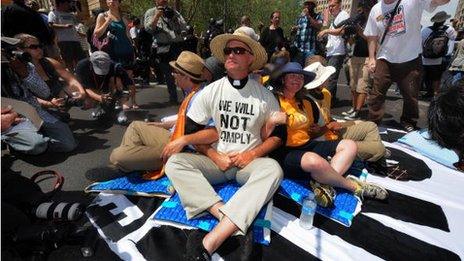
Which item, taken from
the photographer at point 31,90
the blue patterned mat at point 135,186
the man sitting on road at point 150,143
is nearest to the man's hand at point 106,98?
the photographer at point 31,90

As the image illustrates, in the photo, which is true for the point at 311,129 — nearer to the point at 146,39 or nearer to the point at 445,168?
the point at 445,168

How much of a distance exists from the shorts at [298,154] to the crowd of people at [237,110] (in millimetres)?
11

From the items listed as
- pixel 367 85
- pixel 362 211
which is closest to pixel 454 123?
pixel 362 211

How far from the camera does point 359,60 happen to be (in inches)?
235

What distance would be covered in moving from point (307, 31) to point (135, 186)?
528cm

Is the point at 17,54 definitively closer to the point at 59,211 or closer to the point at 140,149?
the point at 140,149

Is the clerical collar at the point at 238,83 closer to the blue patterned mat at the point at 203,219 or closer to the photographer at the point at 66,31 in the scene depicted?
the blue patterned mat at the point at 203,219

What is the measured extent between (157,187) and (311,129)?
1766 millimetres

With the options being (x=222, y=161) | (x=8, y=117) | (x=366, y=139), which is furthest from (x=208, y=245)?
(x=366, y=139)

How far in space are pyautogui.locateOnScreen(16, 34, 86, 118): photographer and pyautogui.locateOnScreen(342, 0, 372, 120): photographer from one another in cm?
477

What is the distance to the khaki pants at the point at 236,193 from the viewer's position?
2.30m

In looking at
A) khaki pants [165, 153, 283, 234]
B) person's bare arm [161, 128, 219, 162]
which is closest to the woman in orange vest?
khaki pants [165, 153, 283, 234]

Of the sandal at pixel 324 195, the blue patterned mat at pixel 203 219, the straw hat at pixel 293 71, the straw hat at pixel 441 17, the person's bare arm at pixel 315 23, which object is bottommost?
the blue patterned mat at pixel 203 219

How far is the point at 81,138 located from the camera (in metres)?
4.82
